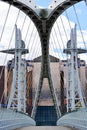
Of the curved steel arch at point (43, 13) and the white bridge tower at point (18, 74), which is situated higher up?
the curved steel arch at point (43, 13)

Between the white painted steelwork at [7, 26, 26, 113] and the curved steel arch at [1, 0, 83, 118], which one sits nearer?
the curved steel arch at [1, 0, 83, 118]

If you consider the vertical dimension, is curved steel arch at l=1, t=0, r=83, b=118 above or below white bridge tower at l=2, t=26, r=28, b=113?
above

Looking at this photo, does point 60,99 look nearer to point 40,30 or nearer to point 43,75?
point 43,75

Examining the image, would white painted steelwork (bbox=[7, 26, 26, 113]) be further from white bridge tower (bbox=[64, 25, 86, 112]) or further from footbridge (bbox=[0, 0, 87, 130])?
white bridge tower (bbox=[64, 25, 86, 112])

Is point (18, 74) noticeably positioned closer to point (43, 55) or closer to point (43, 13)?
point (43, 55)

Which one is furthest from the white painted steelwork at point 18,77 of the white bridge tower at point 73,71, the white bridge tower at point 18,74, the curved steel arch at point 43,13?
the white bridge tower at point 73,71

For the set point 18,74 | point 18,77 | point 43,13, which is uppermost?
point 43,13

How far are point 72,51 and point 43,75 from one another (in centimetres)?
843

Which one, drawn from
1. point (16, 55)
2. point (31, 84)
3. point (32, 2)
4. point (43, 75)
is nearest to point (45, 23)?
point (32, 2)

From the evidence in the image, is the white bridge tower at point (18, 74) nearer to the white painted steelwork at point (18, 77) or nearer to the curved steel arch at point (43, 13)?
the white painted steelwork at point (18, 77)

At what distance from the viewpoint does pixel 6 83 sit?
12344cm

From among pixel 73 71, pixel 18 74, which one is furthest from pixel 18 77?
pixel 73 71

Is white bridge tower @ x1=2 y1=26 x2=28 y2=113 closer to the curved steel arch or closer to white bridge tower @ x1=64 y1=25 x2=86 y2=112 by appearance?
the curved steel arch

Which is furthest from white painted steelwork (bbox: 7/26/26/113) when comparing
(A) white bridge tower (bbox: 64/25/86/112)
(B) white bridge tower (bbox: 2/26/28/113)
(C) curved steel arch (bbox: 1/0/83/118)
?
(A) white bridge tower (bbox: 64/25/86/112)
